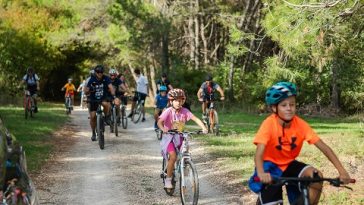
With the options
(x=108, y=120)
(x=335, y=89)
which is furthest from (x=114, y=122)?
(x=335, y=89)

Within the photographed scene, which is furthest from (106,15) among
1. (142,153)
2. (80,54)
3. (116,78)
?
(142,153)

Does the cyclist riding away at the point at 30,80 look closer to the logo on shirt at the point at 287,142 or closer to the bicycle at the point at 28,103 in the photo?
the bicycle at the point at 28,103

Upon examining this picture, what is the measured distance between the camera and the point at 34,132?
1706 cm

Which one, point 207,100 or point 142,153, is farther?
point 207,100

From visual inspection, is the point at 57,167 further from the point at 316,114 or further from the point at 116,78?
the point at 316,114

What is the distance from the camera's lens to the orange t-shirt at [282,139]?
16.1ft

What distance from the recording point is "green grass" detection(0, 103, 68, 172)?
12886 millimetres

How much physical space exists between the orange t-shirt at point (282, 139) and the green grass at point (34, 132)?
728 cm

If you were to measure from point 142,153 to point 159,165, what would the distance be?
169 centimetres

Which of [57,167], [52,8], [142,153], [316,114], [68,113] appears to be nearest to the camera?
[57,167]

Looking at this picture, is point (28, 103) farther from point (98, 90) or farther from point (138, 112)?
point (98, 90)

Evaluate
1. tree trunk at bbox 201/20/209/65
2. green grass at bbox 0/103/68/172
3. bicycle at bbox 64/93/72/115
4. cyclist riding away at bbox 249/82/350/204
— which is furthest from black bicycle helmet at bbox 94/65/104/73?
tree trunk at bbox 201/20/209/65

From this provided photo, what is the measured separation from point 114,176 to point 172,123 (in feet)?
8.42

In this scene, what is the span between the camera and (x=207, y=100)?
16.6 m
